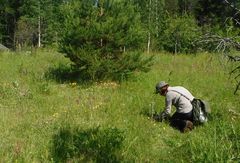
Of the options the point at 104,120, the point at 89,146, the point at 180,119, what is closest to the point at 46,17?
the point at 104,120

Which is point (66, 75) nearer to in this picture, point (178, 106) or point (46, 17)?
point (178, 106)

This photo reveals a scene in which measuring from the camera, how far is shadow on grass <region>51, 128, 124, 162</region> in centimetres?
597

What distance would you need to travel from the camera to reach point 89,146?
20.5 feet

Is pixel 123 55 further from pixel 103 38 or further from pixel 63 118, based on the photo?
pixel 63 118

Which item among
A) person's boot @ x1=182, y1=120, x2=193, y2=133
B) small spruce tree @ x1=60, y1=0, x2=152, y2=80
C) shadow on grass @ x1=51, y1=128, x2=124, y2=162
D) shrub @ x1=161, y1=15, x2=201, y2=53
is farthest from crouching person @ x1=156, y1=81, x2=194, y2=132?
shrub @ x1=161, y1=15, x2=201, y2=53

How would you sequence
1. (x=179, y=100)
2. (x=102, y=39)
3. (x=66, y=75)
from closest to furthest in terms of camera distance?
(x=179, y=100) → (x=102, y=39) → (x=66, y=75)

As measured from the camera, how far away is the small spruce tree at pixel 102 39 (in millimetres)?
11391

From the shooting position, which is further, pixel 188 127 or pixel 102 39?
pixel 102 39

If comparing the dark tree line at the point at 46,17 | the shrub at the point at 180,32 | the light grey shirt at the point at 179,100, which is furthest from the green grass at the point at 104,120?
the dark tree line at the point at 46,17

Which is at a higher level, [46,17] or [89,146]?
[46,17]

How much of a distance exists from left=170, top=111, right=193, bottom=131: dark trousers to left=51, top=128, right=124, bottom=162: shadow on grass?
5.70 ft

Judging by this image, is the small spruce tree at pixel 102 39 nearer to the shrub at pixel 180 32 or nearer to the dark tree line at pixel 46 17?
the shrub at pixel 180 32

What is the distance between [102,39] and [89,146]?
594 centimetres

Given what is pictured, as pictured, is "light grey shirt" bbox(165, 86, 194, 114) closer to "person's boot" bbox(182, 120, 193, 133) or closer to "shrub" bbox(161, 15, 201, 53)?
"person's boot" bbox(182, 120, 193, 133)
